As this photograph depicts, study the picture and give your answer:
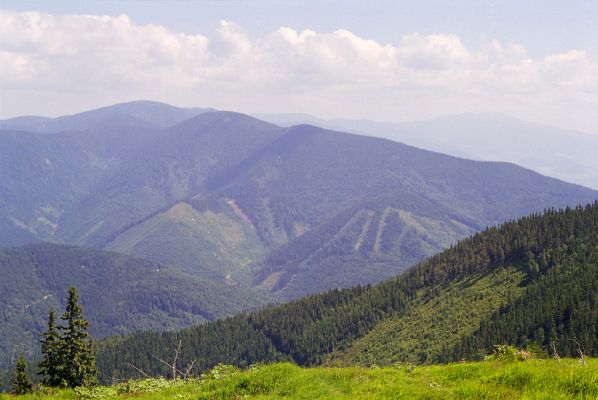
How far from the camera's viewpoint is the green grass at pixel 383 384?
17.5 m

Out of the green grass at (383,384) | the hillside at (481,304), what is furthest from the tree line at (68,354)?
the hillside at (481,304)

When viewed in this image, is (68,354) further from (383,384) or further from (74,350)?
(383,384)

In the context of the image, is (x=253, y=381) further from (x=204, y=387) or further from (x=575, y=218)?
(x=575, y=218)

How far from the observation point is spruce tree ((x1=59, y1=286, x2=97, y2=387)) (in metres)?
52.8

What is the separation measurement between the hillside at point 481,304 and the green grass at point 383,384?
220 ft

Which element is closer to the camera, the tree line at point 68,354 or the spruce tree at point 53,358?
the spruce tree at point 53,358

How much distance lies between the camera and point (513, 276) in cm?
13988

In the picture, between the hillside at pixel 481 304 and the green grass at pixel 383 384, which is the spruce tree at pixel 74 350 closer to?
the green grass at pixel 383 384

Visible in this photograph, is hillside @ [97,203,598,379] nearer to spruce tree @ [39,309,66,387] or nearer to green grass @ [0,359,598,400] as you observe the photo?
green grass @ [0,359,598,400]

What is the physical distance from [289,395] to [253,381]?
7.11 ft

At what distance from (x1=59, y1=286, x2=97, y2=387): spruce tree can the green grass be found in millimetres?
30422

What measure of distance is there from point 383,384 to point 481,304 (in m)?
121

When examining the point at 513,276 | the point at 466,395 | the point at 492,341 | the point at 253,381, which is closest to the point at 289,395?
the point at 253,381

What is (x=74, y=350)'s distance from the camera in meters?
53.4
